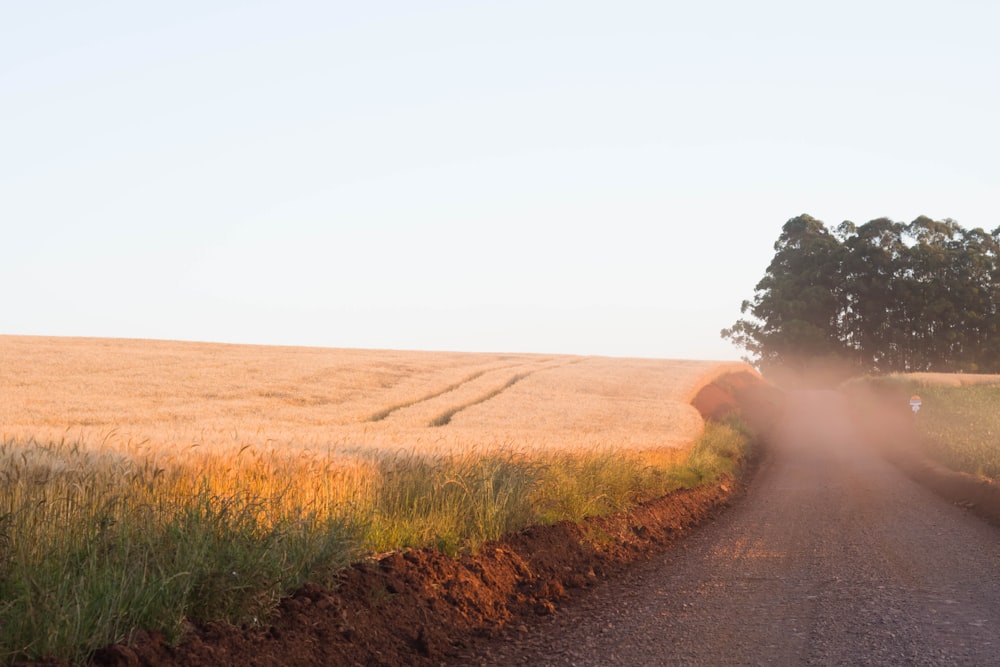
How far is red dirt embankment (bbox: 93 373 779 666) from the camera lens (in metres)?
6.11

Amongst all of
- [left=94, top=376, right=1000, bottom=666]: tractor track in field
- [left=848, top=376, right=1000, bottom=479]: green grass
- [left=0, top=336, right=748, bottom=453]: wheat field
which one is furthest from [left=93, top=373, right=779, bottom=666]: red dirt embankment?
[left=848, top=376, right=1000, bottom=479]: green grass

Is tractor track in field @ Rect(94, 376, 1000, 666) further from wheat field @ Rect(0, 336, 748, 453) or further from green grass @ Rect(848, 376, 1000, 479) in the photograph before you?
green grass @ Rect(848, 376, 1000, 479)

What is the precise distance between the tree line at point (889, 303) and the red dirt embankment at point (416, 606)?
237 feet

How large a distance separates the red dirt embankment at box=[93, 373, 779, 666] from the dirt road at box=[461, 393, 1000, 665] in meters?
0.42

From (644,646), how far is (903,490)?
1484cm

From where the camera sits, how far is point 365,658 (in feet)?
22.3

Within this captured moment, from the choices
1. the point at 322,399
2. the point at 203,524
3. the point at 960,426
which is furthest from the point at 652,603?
the point at 322,399

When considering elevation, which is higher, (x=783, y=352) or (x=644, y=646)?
(x=783, y=352)

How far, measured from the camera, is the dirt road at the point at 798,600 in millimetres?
7141

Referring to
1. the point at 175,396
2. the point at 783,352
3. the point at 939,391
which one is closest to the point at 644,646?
the point at 175,396

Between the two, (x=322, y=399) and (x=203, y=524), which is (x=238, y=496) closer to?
(x=203, y=524)

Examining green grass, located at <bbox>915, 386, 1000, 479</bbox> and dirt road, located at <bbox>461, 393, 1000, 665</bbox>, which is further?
green grass, located at <bbox>915, 386, 1000, 479</bbox>

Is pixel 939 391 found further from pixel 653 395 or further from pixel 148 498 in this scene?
pixel 148 498

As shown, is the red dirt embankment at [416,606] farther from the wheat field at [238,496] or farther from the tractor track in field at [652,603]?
the wheat field at [238,496]
